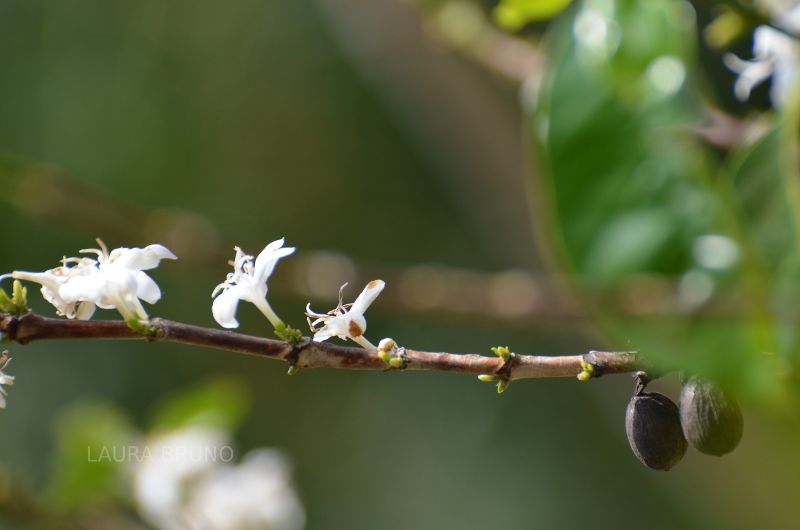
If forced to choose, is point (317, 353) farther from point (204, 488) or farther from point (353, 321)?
point (204, 488)

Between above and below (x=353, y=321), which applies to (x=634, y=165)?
above

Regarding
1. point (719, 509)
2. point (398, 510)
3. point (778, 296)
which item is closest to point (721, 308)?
point (778, 296)

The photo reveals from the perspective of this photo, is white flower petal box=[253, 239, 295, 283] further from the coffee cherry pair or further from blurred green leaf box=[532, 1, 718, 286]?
blurred green leaf box=[532, 1, 718, 286]

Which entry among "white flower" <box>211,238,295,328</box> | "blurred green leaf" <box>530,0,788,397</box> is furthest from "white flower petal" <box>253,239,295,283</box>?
"blurred green leaf" <box>530,0,788,397</box>

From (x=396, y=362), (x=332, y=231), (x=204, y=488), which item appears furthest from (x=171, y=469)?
(x=332, y=231)

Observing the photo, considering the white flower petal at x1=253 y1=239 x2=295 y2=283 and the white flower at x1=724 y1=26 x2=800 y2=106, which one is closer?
the white flower petal at x1=253 y1=239 x2=295 y2=283

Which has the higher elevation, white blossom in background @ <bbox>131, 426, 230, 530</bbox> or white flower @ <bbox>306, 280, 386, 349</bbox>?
white blossom in background @ <bbox>131, 426, 230, 530</bbox>

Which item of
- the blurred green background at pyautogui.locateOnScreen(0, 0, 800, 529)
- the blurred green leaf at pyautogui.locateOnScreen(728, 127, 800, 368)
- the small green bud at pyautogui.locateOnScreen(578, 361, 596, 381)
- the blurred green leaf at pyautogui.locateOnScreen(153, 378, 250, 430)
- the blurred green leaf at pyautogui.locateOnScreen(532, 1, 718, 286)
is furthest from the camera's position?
the blurred green background at pyautogui.locateOnScreen(0, 0, 800, 529)
